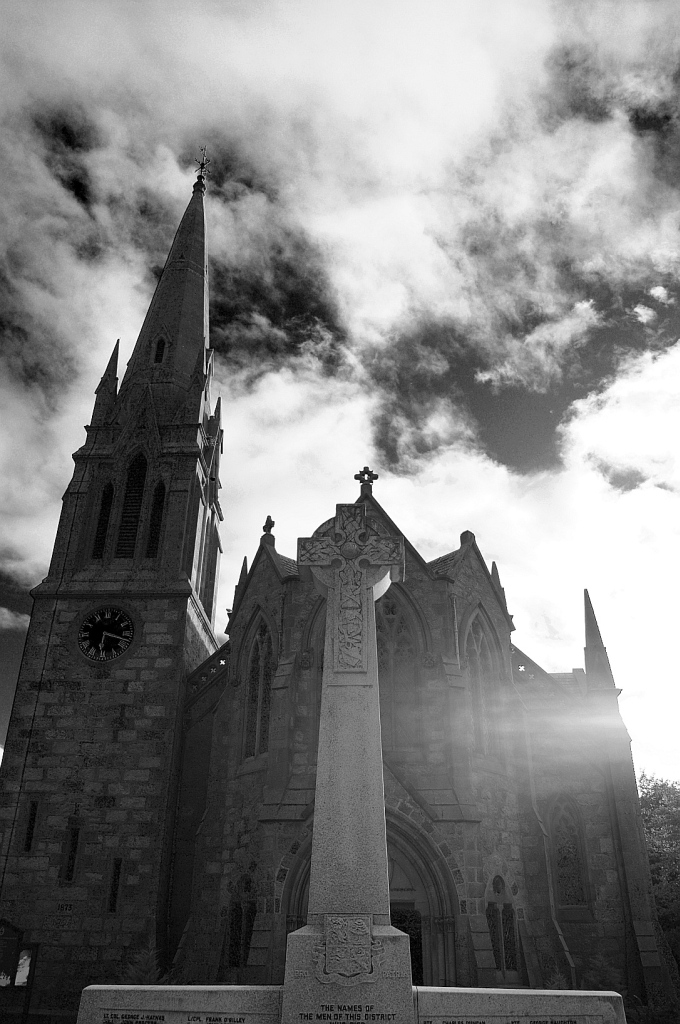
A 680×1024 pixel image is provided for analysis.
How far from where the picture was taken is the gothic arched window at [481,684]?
67.6 feet

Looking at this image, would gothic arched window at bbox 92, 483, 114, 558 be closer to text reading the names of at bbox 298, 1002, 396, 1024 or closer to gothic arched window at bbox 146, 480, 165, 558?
gothic arched window at bbox 146, 480, 165, 558

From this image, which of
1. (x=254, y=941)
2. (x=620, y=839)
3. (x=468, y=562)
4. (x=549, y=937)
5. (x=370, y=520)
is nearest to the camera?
(x=370, y=520)

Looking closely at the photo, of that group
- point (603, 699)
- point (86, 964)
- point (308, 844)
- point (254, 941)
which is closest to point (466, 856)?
point (308, 844)

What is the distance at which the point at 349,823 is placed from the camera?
699 cm

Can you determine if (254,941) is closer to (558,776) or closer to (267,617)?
(267,617)

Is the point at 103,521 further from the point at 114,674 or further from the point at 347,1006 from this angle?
the point at 347,1006

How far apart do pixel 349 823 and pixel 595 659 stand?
60.3 feet

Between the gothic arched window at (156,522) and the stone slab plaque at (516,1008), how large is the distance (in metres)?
21.5

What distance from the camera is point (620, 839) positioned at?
21.0 meters

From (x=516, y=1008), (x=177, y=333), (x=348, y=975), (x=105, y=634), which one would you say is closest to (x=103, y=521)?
(x=105, y=634)

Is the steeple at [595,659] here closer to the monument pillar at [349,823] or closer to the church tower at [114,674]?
the church tower at [114,674]

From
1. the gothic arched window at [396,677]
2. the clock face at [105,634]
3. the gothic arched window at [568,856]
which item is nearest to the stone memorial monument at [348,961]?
the gothic arched window at [396,677]

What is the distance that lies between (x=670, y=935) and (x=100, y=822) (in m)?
17.6

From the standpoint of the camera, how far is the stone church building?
692 inches
